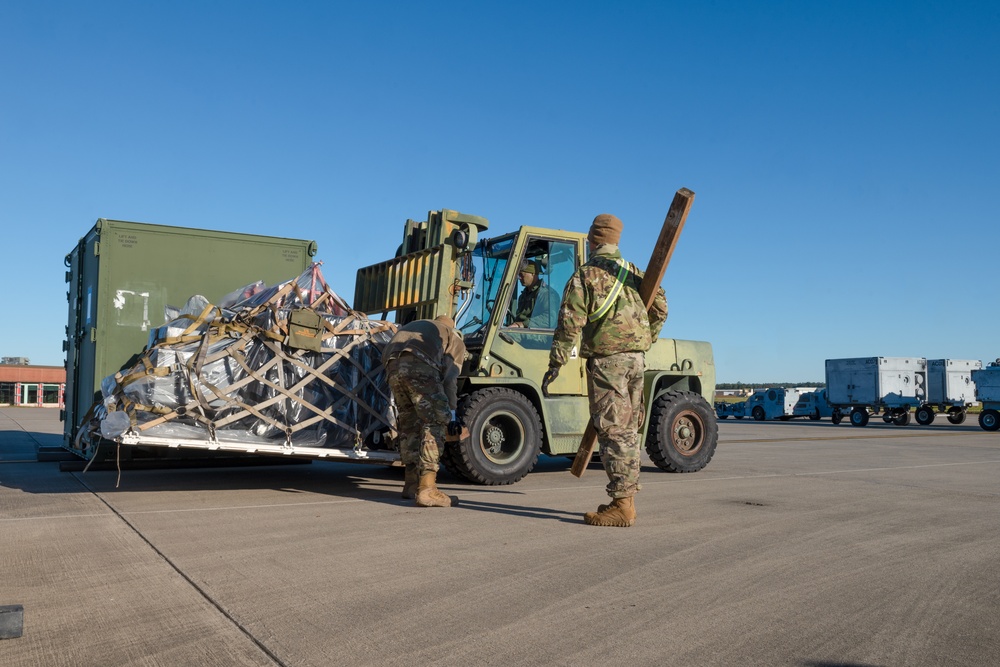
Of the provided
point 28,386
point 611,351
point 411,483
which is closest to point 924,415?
point 411,483

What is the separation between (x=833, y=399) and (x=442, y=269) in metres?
31.0

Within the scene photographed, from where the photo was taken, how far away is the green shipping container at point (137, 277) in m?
8.55

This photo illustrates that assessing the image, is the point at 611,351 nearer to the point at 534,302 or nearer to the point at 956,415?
the point at 534,302

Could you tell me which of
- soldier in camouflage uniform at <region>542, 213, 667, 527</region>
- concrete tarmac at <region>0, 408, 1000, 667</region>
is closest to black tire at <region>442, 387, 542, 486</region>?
concrete tarmac at <region>0, 408, 1000, 667</region>

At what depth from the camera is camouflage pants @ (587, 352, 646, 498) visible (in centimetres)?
576

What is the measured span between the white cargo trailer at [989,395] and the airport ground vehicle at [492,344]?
74.0ft

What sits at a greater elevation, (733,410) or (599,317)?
(599,317)

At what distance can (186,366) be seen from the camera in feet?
22.3

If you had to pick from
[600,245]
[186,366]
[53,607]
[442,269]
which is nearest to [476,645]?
[53,607]

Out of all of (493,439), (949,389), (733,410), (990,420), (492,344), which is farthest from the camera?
(733,410)

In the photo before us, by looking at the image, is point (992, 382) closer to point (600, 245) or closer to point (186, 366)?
point (600, 245)

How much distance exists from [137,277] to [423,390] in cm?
397

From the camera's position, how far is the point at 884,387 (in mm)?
32906

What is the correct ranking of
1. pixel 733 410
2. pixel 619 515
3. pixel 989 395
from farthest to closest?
Result: 1. pixel 733 410
2. pixel 989 395
3. pixel 619 515
